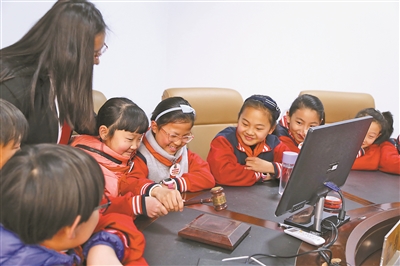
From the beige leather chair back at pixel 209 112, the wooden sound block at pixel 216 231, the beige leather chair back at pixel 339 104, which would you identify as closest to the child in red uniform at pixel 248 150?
the beige leather chair back at pixel 209 112

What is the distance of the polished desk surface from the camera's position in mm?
1054

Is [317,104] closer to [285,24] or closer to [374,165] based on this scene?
[374,165]

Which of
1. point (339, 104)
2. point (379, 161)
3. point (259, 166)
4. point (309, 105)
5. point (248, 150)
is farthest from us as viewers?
point (339, 104)

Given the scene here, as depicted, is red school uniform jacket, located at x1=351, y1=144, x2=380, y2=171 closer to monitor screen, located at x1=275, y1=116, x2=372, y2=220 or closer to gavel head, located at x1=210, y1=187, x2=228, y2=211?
monitor screen, located at x1=275, y1=116, x2=372, y2=220

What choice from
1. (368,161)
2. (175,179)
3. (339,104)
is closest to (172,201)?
(175,179)

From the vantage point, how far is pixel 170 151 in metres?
1.71

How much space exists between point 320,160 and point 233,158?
0.74 metres

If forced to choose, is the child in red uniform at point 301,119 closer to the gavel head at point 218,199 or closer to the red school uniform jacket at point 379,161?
the red school uniform jacket at point 379,161

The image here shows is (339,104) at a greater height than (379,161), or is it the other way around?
(339,104)

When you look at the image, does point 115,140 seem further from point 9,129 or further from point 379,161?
point 379,161

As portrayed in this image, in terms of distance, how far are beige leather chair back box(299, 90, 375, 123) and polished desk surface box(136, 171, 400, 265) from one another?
0.87 metres

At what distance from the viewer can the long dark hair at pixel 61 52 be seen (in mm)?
1174

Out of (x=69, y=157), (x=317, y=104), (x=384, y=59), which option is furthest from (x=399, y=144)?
(x=69, y=157)

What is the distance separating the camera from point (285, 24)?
10.6 feet
